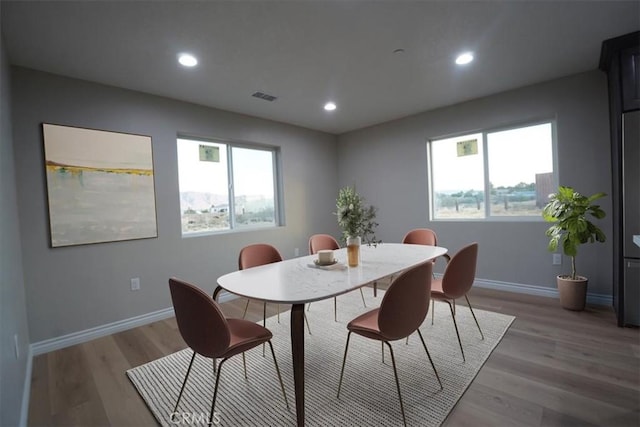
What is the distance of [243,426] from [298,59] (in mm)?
2677

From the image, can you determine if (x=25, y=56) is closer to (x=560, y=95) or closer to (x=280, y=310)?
(x=280, y=310)

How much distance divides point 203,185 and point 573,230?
4.05 meters

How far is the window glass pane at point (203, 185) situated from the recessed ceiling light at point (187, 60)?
1.21m

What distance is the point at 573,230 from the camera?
109 inches

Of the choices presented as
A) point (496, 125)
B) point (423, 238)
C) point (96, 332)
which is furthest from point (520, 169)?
point (96, 332)

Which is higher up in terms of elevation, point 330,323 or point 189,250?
point 189,250

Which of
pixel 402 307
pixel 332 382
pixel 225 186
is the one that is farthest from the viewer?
pixel 225 186

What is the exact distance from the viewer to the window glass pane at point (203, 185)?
11.5 ft

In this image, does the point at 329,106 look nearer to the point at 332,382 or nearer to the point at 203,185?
the point at 203,185

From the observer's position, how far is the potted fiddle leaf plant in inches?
109

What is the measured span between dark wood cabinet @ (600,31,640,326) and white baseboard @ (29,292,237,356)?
14.5 ft

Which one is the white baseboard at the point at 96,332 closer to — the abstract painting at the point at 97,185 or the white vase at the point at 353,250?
the abstract painting at the point at 97,185

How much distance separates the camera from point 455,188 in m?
4.11

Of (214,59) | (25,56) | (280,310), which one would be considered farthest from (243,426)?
(25,56)
